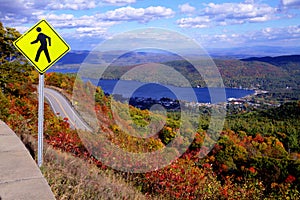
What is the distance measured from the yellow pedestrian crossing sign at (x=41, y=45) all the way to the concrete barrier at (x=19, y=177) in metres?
1.15

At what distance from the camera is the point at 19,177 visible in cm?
324

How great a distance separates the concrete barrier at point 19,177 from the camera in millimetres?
2788

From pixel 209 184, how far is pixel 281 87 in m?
111

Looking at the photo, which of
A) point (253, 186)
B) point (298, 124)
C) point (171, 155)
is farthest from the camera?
point (298, 124)

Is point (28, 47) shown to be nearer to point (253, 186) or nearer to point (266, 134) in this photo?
point (253, 186)

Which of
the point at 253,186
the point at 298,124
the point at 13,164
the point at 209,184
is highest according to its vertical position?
the point at 13,164

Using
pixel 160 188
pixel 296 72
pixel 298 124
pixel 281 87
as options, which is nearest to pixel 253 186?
pixel 160 188

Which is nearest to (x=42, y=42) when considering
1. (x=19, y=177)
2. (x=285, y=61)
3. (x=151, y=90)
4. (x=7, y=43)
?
(x=19, y=177)

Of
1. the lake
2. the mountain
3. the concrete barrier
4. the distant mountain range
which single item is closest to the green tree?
the lake

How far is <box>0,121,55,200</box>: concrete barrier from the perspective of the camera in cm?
279

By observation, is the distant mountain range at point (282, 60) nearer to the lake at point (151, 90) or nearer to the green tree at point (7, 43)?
the lake at point (151, 90)

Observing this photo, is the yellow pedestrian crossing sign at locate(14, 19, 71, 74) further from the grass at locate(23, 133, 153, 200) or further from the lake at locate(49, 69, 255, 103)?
the lake at locate(49, 69, 255, 103)

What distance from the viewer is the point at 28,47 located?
3.74 meters

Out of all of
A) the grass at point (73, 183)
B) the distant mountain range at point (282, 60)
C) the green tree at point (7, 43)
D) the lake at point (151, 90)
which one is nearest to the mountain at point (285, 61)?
the distant mountain range at point (282, 60)
